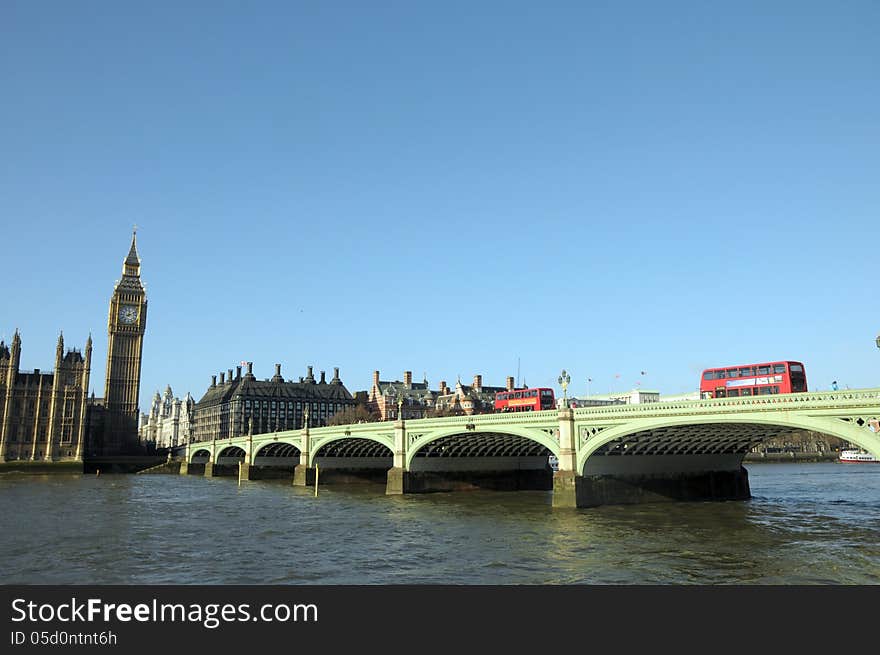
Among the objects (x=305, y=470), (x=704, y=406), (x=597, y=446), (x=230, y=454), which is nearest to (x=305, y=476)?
(x=305, y=470)

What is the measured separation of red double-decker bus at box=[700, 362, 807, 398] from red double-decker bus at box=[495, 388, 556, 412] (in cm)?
2070

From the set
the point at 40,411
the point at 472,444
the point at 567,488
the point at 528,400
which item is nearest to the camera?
the point at 567,488

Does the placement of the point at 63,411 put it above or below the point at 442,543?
above

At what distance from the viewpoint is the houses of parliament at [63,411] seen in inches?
5310

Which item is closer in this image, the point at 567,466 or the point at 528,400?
the point at 567,466

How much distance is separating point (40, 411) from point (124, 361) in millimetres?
34562

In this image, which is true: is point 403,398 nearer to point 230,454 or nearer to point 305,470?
point 230,454

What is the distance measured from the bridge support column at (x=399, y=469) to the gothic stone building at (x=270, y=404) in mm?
115312

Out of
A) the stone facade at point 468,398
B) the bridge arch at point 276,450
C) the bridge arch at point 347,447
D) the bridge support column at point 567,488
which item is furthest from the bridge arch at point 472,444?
the stone facade at point 468,398

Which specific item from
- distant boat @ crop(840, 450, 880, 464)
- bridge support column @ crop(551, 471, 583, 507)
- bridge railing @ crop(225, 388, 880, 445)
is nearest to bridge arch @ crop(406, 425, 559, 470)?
bridge railing @ crop(225, 388, 880, 445)

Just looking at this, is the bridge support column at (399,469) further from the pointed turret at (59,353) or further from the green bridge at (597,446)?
the pointed turret at (59,353)

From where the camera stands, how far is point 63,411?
138m

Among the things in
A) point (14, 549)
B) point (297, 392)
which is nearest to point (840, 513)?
point (14, 549)
